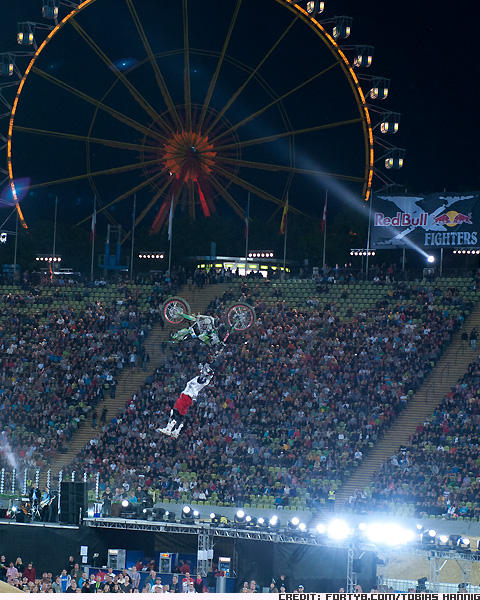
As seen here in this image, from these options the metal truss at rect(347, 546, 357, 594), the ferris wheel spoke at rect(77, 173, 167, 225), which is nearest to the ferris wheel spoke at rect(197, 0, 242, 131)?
the ferris wheel spoke at rect(77, 173, 167, 225)

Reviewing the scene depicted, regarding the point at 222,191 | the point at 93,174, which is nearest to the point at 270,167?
the point at 222,191

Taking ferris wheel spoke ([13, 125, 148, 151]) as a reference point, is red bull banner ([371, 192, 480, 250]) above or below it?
below

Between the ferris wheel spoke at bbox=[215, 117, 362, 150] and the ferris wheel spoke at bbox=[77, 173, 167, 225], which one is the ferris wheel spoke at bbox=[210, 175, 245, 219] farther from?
the ferris wheel spoke at bbox=[77, 173, 167, 225]

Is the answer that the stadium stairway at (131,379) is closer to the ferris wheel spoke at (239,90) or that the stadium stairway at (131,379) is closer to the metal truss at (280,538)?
the ferris wheel spoke at (239,90)

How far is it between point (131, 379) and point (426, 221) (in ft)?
48.7

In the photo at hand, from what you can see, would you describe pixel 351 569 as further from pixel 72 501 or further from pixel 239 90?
pixel 239 90

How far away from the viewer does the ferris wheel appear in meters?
51.8

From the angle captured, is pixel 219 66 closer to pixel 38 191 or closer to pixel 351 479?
pixel 38 191

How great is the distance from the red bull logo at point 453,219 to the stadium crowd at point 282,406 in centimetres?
490

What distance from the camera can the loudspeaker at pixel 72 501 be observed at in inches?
1230

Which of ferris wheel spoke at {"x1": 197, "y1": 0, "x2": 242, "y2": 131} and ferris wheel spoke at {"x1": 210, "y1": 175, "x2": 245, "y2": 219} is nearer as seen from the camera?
ferris wheel spoke at {"x1": 197, "y1": 0, "x2": 242, "y2": 131}

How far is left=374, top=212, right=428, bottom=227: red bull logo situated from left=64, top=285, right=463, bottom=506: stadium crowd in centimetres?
488

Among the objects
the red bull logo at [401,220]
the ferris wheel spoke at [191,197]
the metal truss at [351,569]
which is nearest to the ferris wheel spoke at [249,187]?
the ferris wheel spoke at [191,197]

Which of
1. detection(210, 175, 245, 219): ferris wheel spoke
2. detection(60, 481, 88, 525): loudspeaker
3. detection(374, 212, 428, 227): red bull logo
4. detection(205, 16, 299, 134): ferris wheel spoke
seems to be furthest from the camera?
detection(210, 175, 245, 219): ferris wheel spoke
